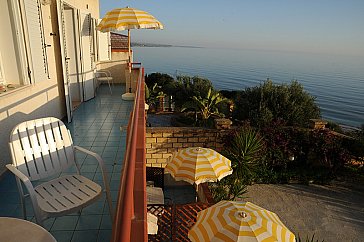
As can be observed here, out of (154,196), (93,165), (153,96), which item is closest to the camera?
(93,165)

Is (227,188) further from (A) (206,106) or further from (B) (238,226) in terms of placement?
(A) (206,106)

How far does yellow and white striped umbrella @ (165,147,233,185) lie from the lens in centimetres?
564

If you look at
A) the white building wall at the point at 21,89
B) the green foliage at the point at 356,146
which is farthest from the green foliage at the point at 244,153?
the white building wall at the point at 21,89

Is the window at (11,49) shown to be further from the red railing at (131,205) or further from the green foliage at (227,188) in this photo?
the green foliage at (227,188)

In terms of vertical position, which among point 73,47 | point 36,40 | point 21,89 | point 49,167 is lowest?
point 49,167

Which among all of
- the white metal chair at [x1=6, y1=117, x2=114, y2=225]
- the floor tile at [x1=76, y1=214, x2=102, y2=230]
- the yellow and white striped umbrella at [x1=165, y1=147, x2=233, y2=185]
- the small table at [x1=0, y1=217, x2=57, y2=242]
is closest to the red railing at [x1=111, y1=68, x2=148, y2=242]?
the small table at [x1=0, y1=217, x2=57, y2=242]

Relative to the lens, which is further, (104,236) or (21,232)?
(104,236)

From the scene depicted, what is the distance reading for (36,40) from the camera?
15.0ft

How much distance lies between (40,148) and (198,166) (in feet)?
11.2

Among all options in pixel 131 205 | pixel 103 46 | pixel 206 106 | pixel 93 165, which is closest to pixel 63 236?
pixel 93 165

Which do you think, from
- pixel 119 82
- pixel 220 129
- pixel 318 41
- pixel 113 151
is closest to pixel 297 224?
pixel 220 129

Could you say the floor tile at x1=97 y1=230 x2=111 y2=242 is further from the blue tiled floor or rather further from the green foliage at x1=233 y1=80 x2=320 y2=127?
the green foliage at x1=233 y1=80 x2=320 y2=127

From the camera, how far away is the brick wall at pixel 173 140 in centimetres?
780

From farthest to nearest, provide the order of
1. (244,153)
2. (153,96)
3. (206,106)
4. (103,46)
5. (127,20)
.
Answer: (153,96), (206,106), (103,46), (127,20), (244,153)
